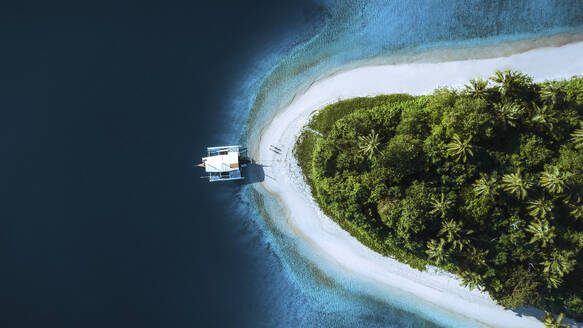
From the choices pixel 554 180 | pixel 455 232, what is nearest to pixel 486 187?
pixel 455 232

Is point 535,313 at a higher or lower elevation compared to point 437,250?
lower

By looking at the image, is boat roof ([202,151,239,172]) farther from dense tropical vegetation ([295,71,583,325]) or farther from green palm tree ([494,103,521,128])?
green palm tree ([494,103,521,128])

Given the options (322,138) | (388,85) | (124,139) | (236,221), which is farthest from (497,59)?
(124,139)

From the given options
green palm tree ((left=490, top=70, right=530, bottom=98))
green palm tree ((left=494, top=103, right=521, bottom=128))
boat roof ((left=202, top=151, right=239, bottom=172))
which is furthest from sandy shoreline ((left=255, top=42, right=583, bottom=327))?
green palm tree ((left=494, top=103, right=521, bottom=128))

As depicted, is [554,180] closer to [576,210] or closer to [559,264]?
[576,210]

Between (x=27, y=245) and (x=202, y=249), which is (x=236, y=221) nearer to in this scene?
(x=202, y=249)

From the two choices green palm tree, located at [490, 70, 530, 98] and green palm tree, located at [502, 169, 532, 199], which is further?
green palm tree, located at [490, 70, 530, 98]
